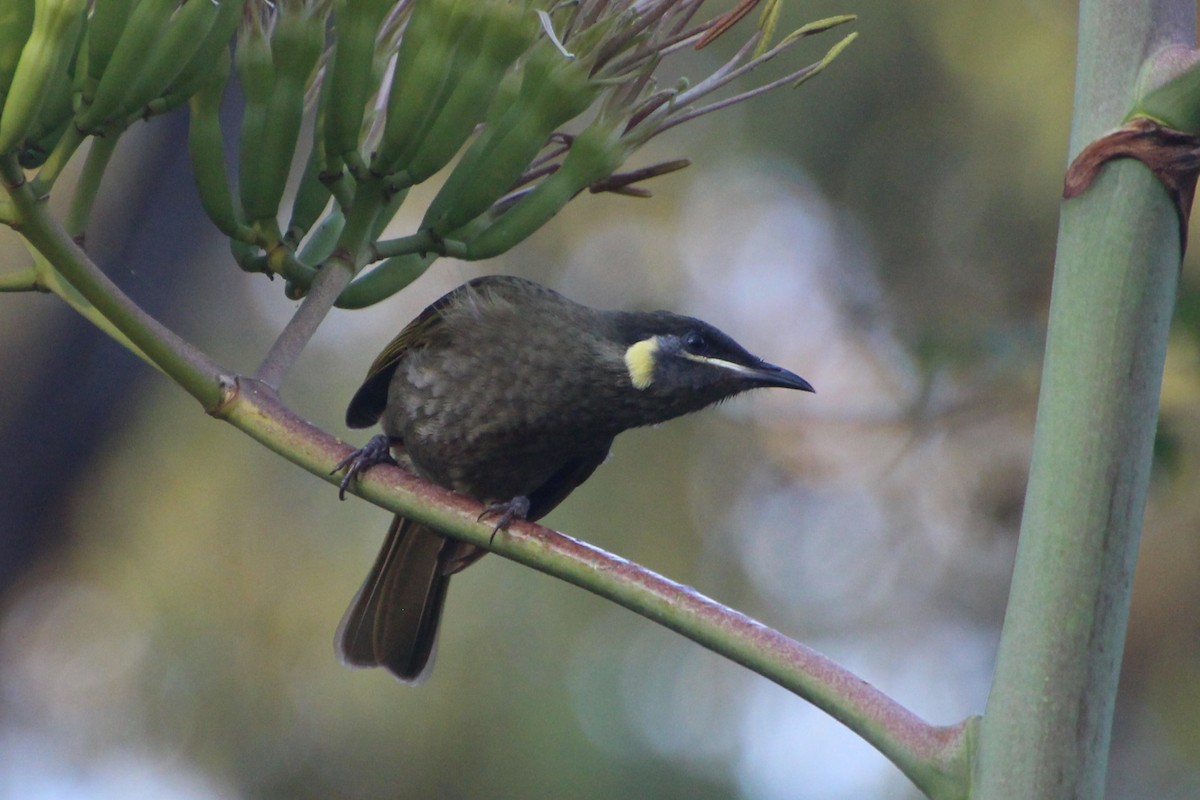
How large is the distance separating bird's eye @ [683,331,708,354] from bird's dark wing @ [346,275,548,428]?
560mm

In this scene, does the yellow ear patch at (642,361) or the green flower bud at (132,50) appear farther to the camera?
the yellow ear patch at (642,361)

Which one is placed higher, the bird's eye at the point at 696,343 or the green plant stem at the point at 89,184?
the bird's eye at the point at 696,343

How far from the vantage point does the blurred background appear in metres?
4.68

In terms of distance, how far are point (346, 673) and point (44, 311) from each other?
334 centimetres

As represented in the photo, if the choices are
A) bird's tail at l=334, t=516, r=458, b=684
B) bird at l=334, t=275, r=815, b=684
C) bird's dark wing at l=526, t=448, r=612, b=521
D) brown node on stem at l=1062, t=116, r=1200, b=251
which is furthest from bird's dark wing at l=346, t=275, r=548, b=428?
brown node on stem at l=1062, t=116, r=1200, b=251

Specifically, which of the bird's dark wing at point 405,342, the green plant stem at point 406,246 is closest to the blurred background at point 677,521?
the bird's dark wing at point 405,342

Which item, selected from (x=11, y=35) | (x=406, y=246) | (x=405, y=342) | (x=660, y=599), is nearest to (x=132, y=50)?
(x=11, y=35)

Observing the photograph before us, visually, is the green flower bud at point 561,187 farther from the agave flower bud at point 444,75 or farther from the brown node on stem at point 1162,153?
the brown node on stem at point 1162,153

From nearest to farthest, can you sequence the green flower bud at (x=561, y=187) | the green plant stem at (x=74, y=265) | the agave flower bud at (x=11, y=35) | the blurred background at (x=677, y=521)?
the green plant stem at (x=74, y=265) < the agave flower bud at (x=11, y=35) < the green flower bud at (x=561, y=187) < the blurred background at (x=677, y=521)

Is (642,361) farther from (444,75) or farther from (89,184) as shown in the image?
(89,184)

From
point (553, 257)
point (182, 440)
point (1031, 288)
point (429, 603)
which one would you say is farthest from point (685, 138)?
point (429, 603)

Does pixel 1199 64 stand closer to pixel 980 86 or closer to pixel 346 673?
pixel 980 86

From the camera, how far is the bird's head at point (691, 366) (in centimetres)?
251

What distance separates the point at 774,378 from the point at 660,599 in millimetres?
1274
